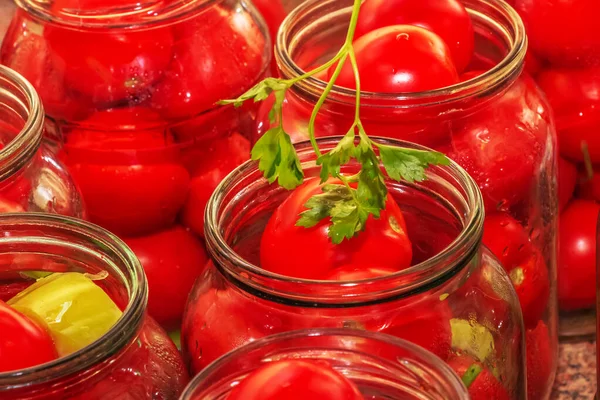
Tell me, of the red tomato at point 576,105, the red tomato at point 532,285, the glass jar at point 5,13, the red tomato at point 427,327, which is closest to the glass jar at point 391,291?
the red tomato at point 427,327

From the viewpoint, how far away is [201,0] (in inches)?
29.9

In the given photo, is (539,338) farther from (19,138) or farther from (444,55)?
(19,138)

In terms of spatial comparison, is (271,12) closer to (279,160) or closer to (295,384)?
(279,160)

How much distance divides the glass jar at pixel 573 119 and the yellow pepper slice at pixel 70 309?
438mm

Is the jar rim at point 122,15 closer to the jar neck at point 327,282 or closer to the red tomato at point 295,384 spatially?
the jar neck at point 327,282

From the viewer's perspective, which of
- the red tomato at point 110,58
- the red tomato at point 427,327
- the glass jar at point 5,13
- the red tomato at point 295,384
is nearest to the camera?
the red tomato at point 295,384

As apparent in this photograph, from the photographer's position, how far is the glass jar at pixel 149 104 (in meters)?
0.74

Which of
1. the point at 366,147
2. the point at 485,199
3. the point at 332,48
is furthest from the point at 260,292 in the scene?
the point at 332,48

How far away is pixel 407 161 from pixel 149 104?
0.24 m

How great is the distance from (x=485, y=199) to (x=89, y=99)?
0.28 meters

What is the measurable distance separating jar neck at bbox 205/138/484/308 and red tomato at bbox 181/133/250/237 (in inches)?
6.1

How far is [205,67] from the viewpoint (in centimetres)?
76

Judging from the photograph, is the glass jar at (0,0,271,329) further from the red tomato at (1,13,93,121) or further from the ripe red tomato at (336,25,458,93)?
the ripe red tomato at (336,25,458,93)

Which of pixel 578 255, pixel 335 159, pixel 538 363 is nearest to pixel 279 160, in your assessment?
pixel 335 159
